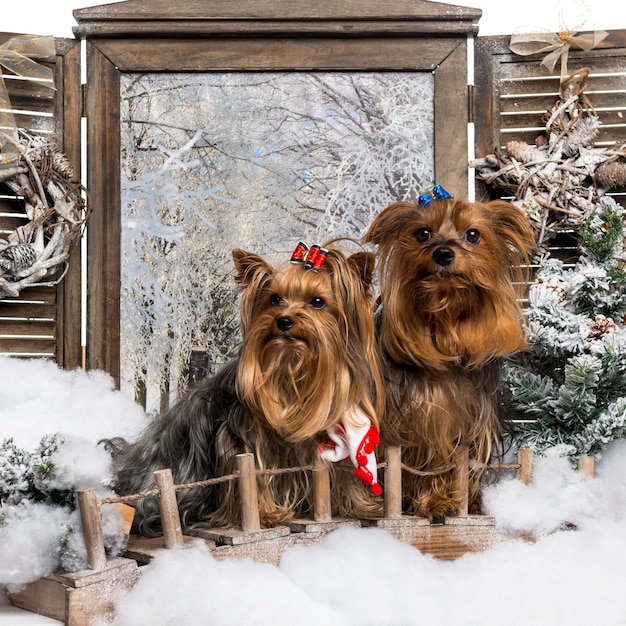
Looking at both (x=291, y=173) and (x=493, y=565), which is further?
(x=291, y=173)

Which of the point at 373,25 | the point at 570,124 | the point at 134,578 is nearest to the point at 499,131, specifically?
the point at 570,124

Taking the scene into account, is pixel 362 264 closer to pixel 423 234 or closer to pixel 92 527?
pixel 423 234

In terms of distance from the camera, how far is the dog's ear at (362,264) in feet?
6.68

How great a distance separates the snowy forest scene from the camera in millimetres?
2924

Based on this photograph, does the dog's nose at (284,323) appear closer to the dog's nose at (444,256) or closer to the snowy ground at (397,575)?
the dog's nose at (444,256)

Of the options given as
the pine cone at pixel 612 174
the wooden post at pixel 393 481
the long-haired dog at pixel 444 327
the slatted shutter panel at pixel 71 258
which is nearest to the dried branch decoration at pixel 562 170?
Answer: the pine cone at pixel 612 174

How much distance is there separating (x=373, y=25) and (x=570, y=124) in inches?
26.0

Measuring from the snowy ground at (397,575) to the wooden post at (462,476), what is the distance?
0.30ft

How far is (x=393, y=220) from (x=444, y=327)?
27 cm

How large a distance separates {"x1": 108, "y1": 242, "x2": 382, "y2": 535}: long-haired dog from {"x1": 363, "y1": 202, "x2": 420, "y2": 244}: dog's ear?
0.12 metres

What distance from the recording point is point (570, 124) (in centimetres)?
285

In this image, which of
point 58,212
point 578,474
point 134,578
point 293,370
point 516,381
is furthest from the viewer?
point 58,212

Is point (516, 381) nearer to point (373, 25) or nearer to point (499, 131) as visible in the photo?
point (499, 131)

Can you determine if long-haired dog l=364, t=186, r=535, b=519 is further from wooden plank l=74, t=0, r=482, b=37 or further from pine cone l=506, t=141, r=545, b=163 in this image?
wooden plank l=74, t=0, r=482, b=37
